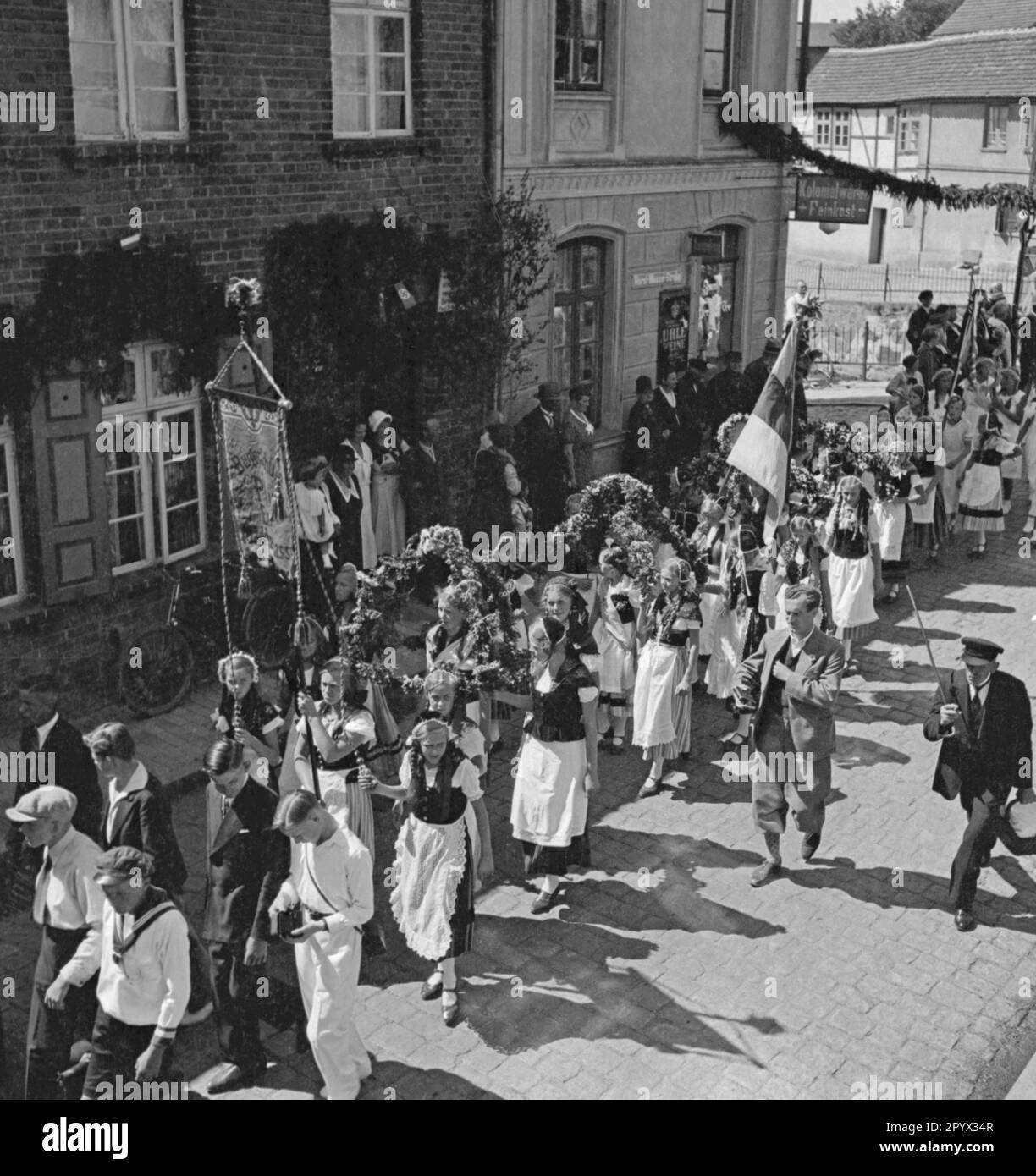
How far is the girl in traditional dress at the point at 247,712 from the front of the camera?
26.1 ft

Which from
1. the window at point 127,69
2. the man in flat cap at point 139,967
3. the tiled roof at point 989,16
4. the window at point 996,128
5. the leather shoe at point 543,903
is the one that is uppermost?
the tiled roof at point 989,16

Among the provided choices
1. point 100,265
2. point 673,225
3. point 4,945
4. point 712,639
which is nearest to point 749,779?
point 712,639

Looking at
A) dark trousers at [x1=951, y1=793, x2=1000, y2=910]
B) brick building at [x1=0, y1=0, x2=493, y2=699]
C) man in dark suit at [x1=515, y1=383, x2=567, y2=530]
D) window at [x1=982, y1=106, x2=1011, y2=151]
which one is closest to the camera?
dark trousers at [x1=951, y1=793, x2=1000, y2=910]

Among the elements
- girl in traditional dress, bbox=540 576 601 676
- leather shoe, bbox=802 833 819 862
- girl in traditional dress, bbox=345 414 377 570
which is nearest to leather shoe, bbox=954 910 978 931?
leather shoe, bbox=802 833 819 862

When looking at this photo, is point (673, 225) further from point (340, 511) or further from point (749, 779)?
point (749, 779)

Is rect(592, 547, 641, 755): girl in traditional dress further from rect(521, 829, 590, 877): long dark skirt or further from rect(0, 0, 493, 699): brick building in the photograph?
rect(0, 0, 493, 699): brick building

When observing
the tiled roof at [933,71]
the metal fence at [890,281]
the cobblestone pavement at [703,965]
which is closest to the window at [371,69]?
the cobblestone pavement at [703,965]

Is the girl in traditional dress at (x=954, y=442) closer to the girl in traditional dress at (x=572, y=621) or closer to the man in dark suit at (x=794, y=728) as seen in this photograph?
the man in dark suit at (x=794, y=728)

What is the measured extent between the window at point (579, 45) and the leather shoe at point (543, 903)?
1032 cm

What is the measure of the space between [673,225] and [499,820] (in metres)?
10.6

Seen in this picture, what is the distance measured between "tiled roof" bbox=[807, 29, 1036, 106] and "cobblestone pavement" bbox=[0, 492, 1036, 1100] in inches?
1469

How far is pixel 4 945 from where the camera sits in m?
7.98

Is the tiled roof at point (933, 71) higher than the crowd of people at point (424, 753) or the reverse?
higher

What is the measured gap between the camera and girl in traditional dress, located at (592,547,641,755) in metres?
10.3
